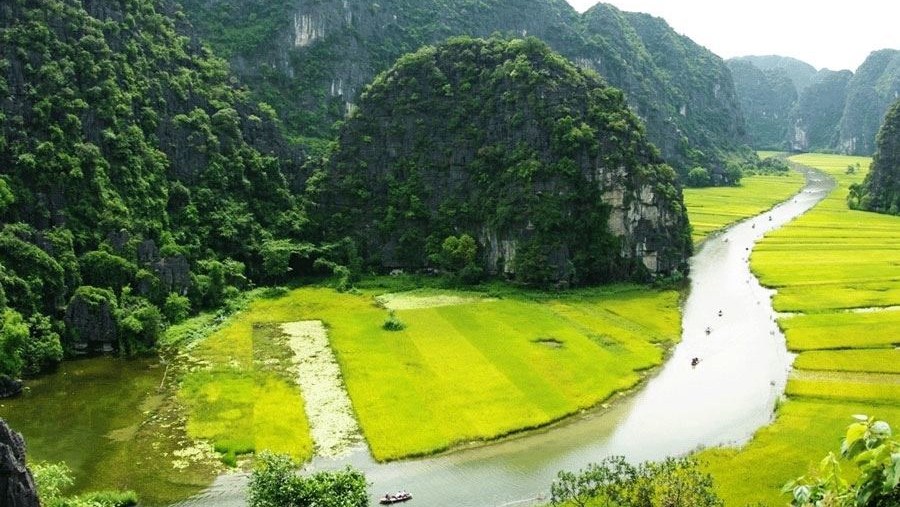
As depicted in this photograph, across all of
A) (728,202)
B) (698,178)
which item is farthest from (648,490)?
(698,178)

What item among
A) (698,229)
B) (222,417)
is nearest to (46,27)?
(222,417)

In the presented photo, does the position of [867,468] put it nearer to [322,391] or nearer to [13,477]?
[13,477]

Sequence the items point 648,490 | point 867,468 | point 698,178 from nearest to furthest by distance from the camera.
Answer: point 867,468
point 648,490
point 698,178

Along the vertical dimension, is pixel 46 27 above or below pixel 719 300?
above

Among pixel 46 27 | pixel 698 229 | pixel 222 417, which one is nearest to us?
pixel 222 417

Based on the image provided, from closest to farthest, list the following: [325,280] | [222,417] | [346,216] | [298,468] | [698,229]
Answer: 1. [298,468]
2. [222,417]
3. [325,280]
4. [346,216]
5. [698,229]

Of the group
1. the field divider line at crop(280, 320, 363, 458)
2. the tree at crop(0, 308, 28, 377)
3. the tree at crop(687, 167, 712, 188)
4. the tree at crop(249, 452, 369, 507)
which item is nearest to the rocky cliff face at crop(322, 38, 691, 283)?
the field divider line at crop(280, 320, 363, 458)

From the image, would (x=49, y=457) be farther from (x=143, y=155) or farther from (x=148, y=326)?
(x=143, y=155)
